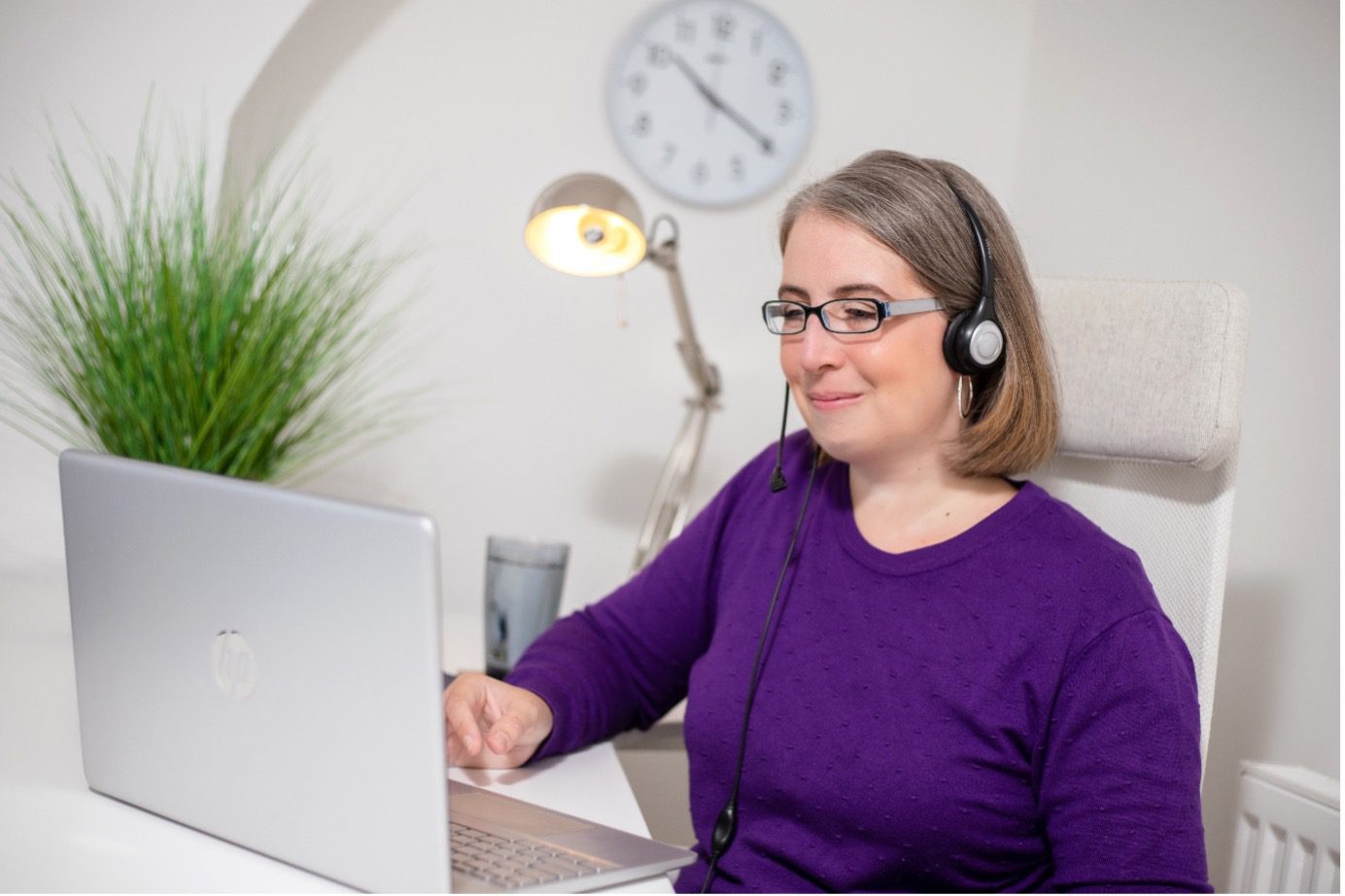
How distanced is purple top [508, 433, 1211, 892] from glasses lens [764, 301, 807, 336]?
0.20m

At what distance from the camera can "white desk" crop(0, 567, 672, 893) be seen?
2.50ft

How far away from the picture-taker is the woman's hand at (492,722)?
3.57ft

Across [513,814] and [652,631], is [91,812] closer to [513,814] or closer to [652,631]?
[513,814]

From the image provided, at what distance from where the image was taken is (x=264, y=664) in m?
0.74

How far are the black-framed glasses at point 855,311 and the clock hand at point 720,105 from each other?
1183 millimetres

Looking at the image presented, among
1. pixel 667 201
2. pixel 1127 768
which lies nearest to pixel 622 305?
pixel 667 201

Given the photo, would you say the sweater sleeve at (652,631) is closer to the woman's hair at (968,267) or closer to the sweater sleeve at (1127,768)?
the woman's hair at (968,267)

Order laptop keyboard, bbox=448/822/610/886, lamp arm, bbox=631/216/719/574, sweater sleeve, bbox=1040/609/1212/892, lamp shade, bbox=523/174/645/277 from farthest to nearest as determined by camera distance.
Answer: lamp arm, bbox=631/216/719/574 < lamp shade, bbox=523/174/645/277 < sweater sleeve, bbox=1040/609/1212/892 < laptop keyboard, bbox=448/822/610/886

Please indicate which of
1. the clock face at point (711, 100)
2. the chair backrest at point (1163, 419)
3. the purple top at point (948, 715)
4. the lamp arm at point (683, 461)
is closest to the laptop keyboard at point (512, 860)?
the purple top at point (948, 715)

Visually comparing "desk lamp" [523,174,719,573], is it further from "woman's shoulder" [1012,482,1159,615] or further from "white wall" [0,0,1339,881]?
"woman's shoulder" [1012,482,1159,615]

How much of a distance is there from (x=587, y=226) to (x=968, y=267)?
59 cm

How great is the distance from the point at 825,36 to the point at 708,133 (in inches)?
12.1

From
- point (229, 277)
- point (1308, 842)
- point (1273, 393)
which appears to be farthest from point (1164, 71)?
point (229, 277)

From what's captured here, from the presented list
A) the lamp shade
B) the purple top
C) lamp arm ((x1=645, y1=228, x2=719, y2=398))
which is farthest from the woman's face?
lamp arm ((x1=645, y1=228, x2=719, y2=398))
